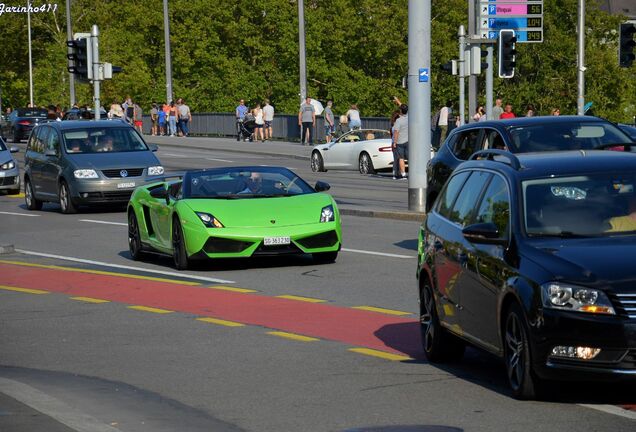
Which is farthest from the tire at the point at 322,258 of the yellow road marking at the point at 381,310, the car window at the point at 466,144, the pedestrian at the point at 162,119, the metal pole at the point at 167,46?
the metal pole at the point at 167,46

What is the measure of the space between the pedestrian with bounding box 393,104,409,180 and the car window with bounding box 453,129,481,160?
50.4 feet

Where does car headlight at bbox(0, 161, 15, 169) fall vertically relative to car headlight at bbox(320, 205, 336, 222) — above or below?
below

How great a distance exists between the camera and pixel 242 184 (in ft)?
61.9

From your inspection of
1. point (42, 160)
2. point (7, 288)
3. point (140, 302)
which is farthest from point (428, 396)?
point (42, 160)

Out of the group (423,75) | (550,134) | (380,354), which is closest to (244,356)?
(380,354)

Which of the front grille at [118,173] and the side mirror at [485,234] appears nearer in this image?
the side mirror at [485,234]

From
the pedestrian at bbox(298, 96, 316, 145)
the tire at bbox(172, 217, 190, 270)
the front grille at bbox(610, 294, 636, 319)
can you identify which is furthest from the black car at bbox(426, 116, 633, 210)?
the pedestrian at bbox(298, 96, 316, 145)

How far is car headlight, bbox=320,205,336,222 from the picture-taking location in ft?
59.8

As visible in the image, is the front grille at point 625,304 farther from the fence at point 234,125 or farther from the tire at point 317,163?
the fence at point 234,125

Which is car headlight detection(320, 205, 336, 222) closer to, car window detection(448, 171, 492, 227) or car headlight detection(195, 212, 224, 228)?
car headlight detection(195, 212, 224, 228)

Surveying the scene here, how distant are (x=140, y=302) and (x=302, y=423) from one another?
22.8 feet

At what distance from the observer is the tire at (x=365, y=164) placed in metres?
41.4

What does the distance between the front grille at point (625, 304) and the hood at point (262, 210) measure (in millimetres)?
9584

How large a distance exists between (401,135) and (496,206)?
2642cm
